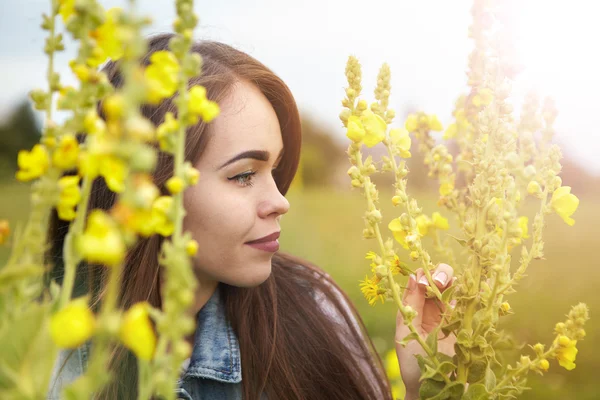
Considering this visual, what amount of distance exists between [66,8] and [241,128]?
751 millimetres

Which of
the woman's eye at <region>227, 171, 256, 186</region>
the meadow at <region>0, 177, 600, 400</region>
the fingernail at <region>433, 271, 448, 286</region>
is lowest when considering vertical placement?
the meadow at <region>0, 177, 600, 400</region>

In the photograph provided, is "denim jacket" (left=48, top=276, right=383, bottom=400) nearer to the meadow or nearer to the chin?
the chin

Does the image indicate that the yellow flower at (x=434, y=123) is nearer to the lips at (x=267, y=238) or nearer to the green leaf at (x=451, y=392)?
the lips at (x=267, y=238)

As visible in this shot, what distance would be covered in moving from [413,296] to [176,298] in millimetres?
702

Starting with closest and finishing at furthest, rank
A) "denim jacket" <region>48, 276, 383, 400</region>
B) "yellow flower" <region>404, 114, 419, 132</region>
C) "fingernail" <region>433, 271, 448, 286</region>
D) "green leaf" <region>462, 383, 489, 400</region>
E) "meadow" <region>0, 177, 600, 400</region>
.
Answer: "green leaf" <region>462, 383, 489, 400</region> → "fingernail" <region>433, 271, 448, 286</region> → "yellow flower" <region>404, 114, 419, 132</region> → "denim jacket" <region>48, 276, 383, 400</region> → "meadow" <region>0, 177, 600, 400</region>

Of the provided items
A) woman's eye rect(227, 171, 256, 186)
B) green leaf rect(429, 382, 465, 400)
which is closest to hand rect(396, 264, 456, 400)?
green leaf rect(429, 382, 465, 400)

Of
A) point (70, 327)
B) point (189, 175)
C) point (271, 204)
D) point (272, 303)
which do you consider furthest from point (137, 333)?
point (272, 303)

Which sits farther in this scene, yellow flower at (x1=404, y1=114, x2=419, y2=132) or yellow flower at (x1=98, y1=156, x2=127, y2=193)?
yellow flower at (x1=404, y1=114, x2=419, y2=132)

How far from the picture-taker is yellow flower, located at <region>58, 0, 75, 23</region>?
479mm

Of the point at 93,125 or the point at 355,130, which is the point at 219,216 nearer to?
the point at 355,130

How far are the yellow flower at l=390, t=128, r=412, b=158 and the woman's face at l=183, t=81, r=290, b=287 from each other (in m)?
0.36

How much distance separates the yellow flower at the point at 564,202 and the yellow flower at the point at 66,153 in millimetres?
744

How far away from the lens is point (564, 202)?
878 millimetres

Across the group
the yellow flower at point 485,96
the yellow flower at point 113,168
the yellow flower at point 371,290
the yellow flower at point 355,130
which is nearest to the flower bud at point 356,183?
the yellow flower at point 355,130
